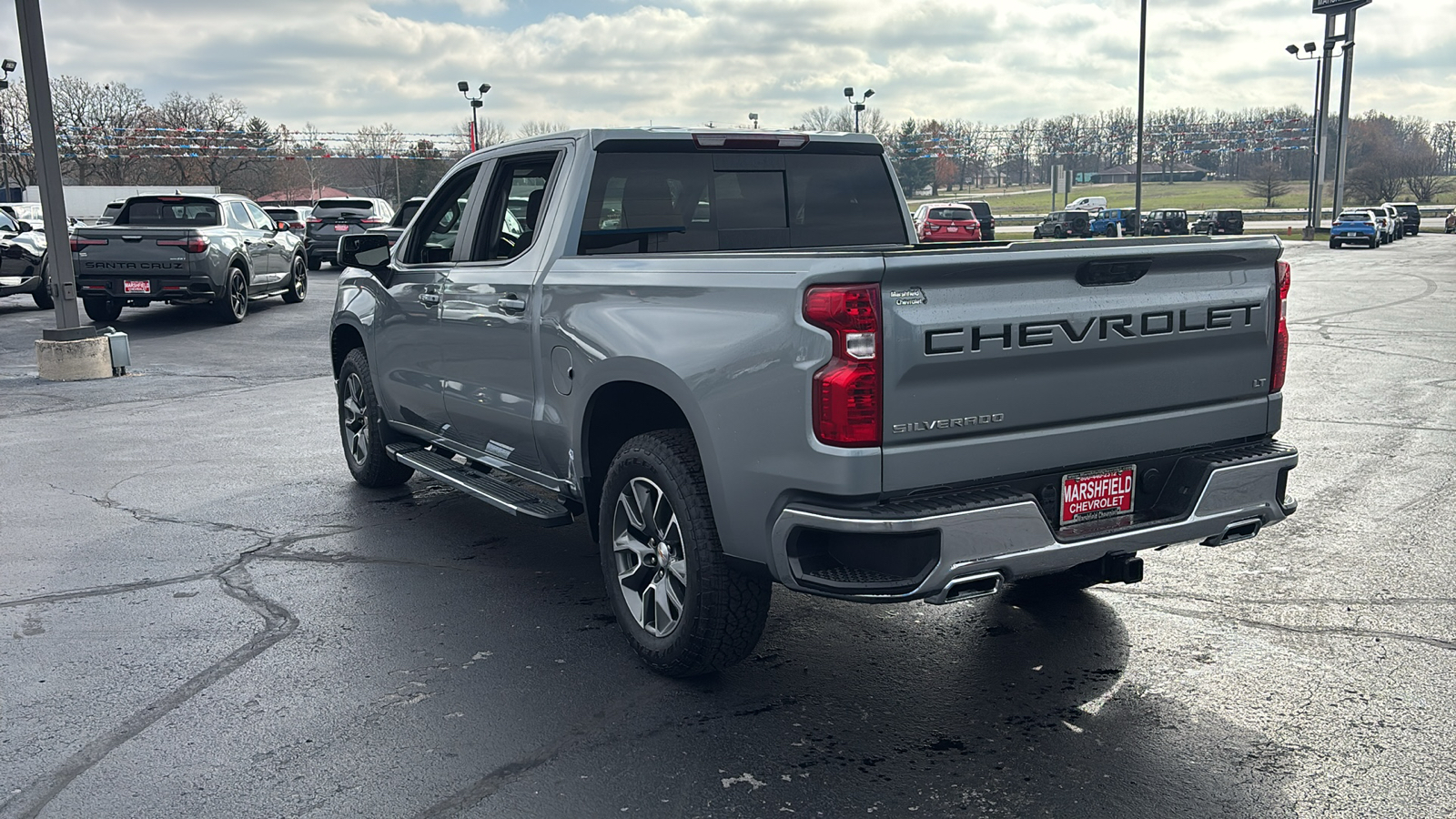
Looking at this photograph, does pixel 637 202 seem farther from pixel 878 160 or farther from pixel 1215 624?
pixel 1215 624

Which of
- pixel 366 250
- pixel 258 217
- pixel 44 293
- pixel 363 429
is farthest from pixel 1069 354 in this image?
pixel 44 293

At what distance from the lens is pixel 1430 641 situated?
4.62 meters

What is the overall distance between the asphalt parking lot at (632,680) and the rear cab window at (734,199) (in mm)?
1609

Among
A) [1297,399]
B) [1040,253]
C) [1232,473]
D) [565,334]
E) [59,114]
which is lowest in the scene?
[1297,399]

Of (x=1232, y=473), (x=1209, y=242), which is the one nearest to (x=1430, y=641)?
(x=1232, y=473)

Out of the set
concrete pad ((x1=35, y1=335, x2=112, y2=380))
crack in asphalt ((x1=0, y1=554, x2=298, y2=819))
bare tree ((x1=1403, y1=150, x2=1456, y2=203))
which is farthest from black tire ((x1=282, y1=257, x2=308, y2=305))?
bare tree ((x1=1403, y1=150, x2=1456, y2=203))

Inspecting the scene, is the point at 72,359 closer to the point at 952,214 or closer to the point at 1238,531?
the point at 1238,531

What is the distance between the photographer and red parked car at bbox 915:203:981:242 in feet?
121

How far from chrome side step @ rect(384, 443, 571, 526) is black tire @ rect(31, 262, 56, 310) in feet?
51.5

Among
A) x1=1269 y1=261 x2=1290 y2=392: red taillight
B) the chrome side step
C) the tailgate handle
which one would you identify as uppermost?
the tailgate handle

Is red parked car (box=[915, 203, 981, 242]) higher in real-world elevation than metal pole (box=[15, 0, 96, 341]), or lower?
lower

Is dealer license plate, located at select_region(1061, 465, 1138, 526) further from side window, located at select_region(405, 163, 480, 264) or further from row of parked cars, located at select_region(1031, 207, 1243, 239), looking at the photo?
row of parked cars, located at select_region(1031, 207, 1243, 239)

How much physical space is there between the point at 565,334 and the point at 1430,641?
3.52 metres

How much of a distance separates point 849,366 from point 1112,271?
1027mm
